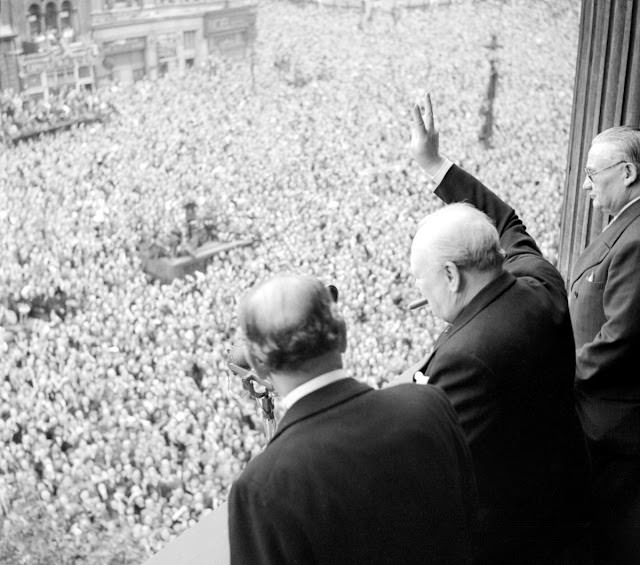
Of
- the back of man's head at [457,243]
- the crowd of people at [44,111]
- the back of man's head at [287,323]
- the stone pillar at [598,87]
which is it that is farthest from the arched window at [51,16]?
the back of man's head at [287,323]

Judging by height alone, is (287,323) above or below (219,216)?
above

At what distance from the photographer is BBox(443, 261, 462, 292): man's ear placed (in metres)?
1.44

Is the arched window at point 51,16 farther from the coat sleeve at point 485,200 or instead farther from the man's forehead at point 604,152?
Answer: the man's forehead at point 604,152

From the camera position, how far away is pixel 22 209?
397cm

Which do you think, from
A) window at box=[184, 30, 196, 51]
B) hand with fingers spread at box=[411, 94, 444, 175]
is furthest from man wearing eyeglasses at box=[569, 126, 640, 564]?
window at box=[184, 30, 196, 51]

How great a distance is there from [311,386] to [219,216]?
12.6 feet

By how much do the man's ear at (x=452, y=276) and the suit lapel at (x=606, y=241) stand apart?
802mm

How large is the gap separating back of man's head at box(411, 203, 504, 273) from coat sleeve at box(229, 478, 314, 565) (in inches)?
22.2

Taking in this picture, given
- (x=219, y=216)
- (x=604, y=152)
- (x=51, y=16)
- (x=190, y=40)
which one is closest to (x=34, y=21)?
(x=51, y=16)

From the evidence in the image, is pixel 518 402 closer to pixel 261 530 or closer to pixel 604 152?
pixel 261 530

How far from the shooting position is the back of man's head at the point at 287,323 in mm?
1068

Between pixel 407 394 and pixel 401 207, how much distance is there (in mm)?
4433

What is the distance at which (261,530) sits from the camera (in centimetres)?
104

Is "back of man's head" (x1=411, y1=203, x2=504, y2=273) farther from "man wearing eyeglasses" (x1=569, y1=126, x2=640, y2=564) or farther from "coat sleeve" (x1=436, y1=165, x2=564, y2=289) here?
"man wearing eyeglasses" (x1=569, y1=126, x2=640, y2=564)
